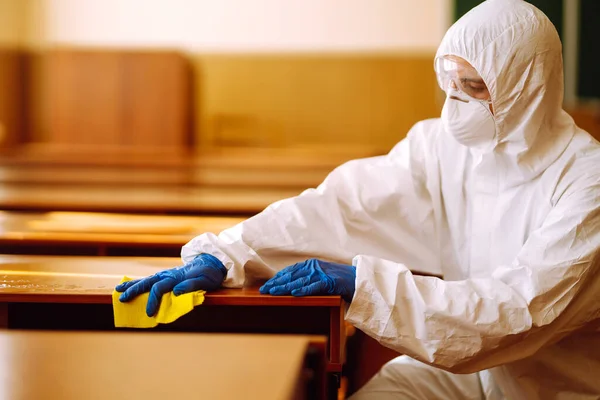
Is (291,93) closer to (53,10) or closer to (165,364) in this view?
(53,10)

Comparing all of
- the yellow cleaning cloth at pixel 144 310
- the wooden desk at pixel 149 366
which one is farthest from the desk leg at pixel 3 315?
the wooden desk at pixel 149 366

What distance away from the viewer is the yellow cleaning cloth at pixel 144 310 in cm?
147

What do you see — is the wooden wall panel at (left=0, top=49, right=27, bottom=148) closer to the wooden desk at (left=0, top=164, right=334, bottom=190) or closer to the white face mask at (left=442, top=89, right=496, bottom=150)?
the wooden desk at (left=0, top=164, right=334, bottom=190)

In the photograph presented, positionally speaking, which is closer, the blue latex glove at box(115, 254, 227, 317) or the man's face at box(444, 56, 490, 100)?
the blue latex glove at box(115, 254, 227, 317)

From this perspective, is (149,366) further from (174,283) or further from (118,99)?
(118,99)

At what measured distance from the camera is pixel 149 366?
77cm

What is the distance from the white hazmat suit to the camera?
59.4 inches

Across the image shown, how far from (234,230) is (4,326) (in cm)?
53

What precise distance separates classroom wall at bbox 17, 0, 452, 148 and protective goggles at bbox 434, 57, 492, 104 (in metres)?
5.43

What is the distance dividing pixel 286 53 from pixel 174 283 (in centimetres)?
591

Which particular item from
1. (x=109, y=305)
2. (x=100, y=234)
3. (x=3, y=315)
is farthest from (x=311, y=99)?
(x=3, y=315)

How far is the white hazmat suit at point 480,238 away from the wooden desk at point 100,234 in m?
0.70

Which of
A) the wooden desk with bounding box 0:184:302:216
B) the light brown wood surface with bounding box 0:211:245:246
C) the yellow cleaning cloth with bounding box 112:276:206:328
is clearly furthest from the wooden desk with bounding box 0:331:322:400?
the wooden desk with bounding box 0:184:302:216

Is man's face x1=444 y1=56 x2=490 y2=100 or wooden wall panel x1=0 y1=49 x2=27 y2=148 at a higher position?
man's face x1=444 y1=56 x2=490 y2=100
